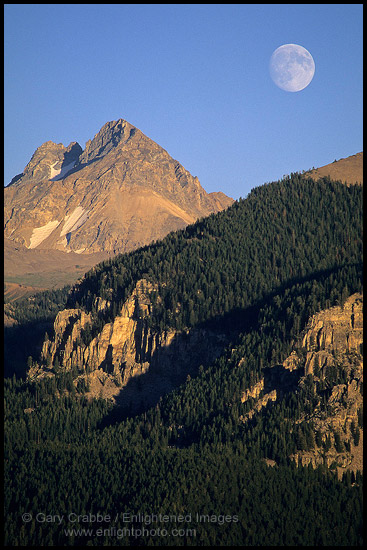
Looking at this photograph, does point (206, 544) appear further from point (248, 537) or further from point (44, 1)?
point (44, 1)

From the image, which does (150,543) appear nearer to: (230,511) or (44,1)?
(230,511)

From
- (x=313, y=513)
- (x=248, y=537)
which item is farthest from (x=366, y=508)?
(x=248, y=537)

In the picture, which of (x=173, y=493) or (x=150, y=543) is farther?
(x=173, y=493)

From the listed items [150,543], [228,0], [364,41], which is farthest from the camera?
[150,543]

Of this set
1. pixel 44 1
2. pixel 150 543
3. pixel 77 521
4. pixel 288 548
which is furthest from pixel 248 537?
pixel 44 1

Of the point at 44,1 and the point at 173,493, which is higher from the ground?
the point at 44,1

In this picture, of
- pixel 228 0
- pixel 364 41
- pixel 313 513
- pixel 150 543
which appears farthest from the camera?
pixel 313 513

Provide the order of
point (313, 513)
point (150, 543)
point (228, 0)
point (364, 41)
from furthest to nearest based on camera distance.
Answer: point (313, 513) < point (150, 543) < point (364, 41) < point (228, 0)

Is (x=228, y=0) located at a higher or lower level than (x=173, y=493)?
higher

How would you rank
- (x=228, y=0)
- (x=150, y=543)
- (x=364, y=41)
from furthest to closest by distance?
(x=150, y=543) < (x=364, y=41) < (x=228, y=0)
